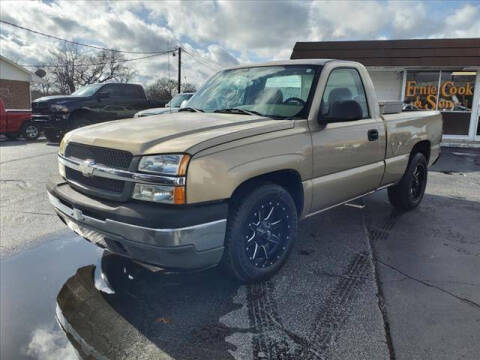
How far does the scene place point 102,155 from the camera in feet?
9.55

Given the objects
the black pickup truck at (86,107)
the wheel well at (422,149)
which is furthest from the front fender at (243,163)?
the black pickup truck at (86,107)

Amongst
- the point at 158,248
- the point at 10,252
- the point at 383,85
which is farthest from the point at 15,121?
the point at 158,248

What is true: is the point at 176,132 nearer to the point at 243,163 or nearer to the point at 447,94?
the point at 243,163

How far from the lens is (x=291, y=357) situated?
2.40 meters

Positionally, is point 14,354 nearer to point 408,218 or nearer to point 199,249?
point 199,249

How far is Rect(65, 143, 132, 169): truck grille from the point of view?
274 cm

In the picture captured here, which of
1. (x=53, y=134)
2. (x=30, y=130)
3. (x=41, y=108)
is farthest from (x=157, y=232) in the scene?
(x=30, y=130)

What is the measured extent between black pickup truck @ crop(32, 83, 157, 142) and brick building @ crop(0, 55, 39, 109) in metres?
16.0

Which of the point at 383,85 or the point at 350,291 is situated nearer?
the point at 350,291

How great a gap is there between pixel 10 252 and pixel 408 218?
4.74 m

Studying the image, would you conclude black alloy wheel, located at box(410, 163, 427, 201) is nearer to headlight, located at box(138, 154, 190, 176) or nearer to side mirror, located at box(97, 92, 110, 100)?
headlight, located at box(138, 154, 190, 176)

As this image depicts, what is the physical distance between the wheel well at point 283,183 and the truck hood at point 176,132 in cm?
37

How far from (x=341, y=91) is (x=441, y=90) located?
11.8 metres

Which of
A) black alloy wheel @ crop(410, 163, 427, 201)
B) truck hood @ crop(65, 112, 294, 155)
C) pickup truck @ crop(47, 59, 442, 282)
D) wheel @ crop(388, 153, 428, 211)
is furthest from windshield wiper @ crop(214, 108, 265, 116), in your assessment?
black alloy wheel @ crop(410, 163, 427, 201)
